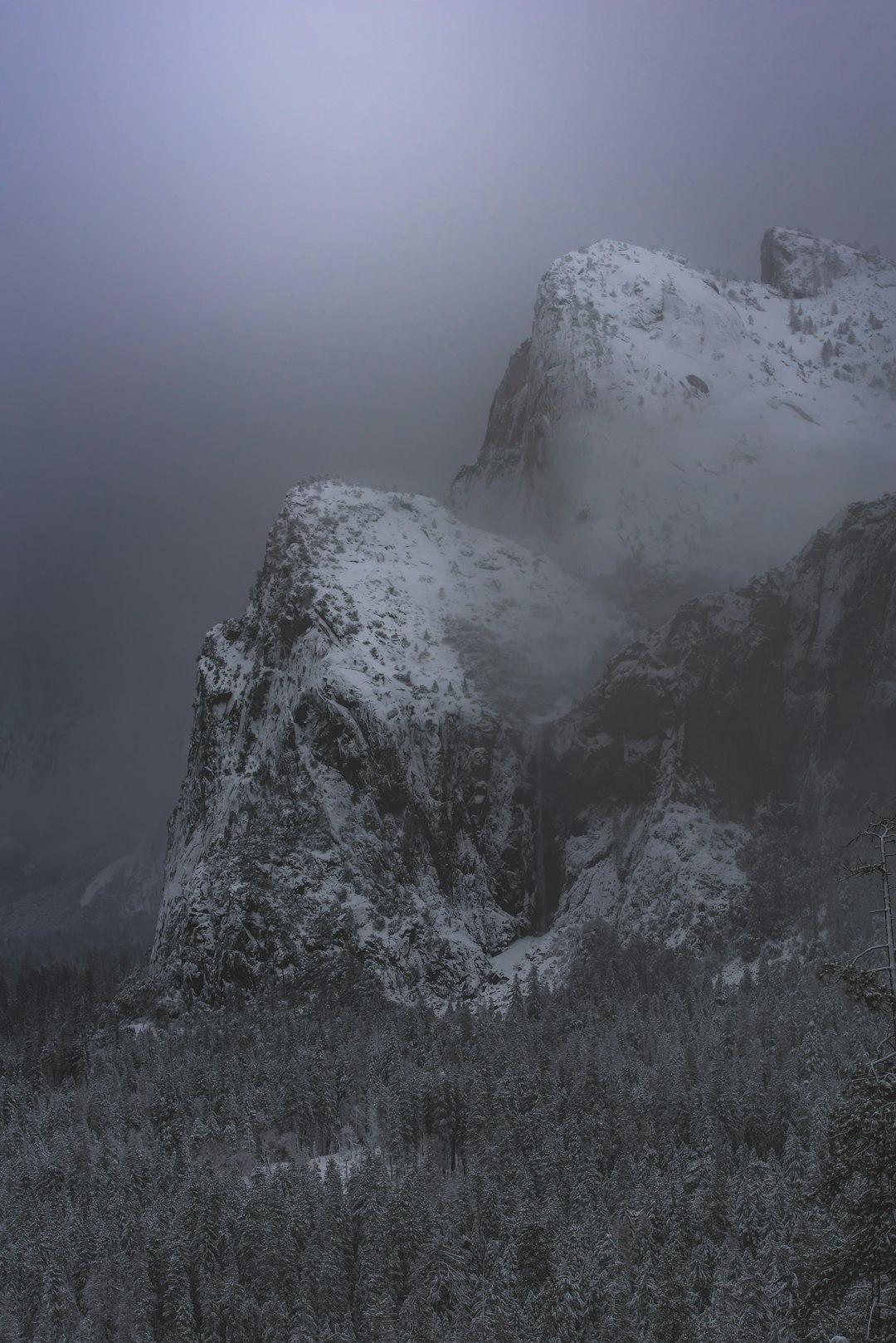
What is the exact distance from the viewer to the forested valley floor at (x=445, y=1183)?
8494cm

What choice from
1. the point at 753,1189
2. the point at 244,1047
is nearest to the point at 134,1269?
the point at 753,1189

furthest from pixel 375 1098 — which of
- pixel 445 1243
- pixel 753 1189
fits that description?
pixel 753 1189

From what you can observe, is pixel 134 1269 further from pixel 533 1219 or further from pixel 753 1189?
pixel 753 1189

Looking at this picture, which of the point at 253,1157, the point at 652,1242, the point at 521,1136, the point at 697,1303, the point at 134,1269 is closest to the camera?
the point at 697,1303

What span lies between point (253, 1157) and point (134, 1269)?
35390 mm

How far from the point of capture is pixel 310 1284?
94.4 m

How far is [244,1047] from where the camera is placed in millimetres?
180750

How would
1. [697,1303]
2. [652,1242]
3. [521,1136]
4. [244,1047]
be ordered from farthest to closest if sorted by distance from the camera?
[244,1047] → [521,1136] → [652,1242] → [697,1303]

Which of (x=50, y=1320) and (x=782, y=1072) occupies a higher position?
(x=782, y=1072)

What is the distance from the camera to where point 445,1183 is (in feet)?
391

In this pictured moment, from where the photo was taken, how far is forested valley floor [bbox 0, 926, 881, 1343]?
8494 cm

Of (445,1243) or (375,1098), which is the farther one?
(375,1098)

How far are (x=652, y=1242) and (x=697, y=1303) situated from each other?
10.2 m

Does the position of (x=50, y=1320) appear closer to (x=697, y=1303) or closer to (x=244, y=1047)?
(x=697, y=1303)
